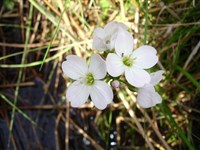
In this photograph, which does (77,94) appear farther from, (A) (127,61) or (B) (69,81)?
(B) (69,81)

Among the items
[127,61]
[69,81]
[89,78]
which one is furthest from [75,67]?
[69,81]

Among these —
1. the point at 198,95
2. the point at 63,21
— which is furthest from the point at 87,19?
the point at 198,95

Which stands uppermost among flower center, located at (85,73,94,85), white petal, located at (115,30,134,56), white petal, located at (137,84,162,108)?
white petal, located at (115,30,134,56)

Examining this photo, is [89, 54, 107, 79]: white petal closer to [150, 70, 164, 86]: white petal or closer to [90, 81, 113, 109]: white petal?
[90, 81, 113, 109]: white petal

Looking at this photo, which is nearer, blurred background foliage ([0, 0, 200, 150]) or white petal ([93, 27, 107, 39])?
white petal ([93, 27, 107, 39])

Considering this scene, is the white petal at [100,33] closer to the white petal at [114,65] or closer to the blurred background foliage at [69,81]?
the white petal at [114,65]

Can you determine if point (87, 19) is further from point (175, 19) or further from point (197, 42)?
point (197, 42)

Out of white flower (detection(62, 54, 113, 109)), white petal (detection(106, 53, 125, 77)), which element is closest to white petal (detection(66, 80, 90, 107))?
white flower (detection(62, 54, 113, 109))
